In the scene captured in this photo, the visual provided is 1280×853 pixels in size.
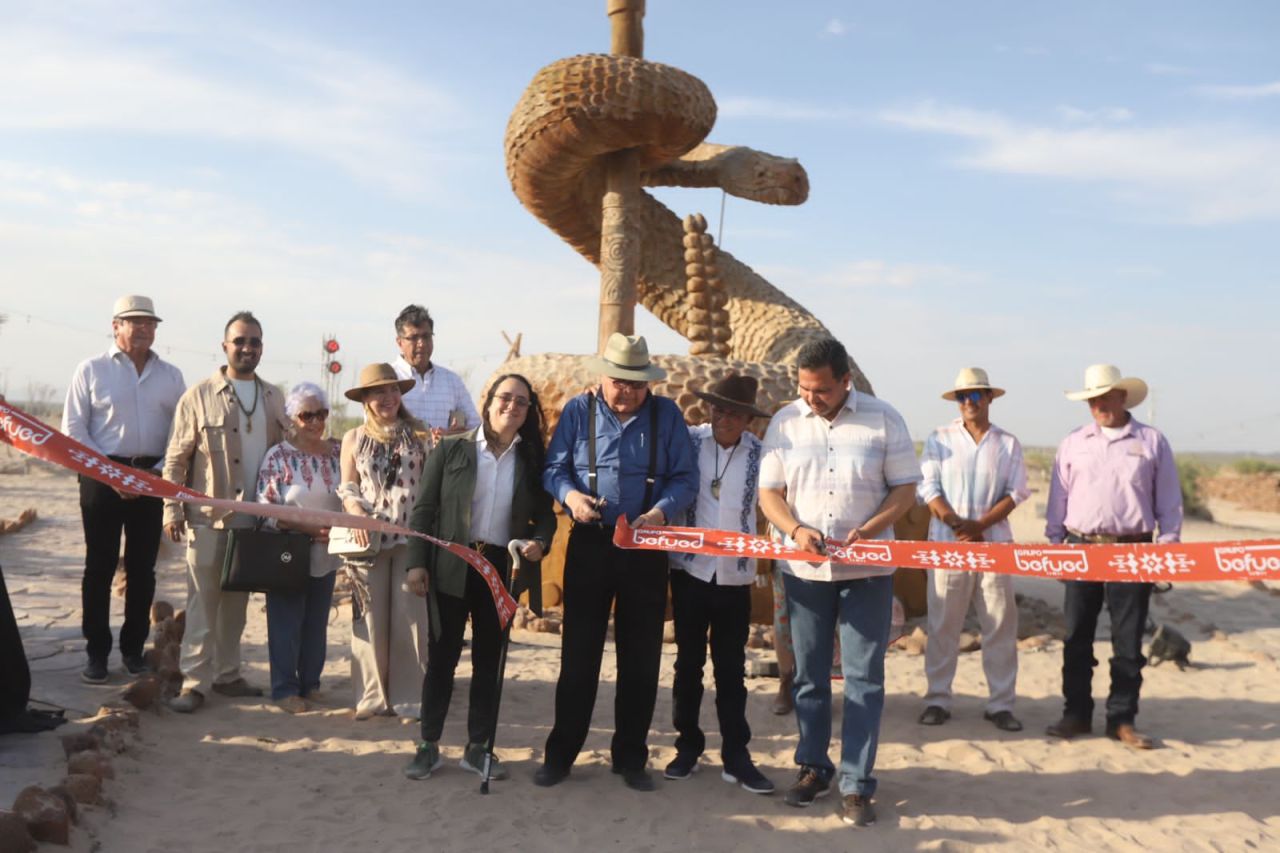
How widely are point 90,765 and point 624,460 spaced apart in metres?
2.39

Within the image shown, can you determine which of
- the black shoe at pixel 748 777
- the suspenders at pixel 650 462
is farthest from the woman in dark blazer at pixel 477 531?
the black shoe at pixel 748 777

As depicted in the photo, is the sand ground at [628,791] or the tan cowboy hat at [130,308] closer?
the sand ground at [628,791]

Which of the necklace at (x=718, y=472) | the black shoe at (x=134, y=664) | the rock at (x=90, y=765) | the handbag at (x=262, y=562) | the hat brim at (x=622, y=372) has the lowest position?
the rock at (x=90, y=765)

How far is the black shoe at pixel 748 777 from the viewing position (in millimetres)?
4164

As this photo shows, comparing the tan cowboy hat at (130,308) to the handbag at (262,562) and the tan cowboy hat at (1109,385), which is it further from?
the tan cowboy hat at (1109,385)

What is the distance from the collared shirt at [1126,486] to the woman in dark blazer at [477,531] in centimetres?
251

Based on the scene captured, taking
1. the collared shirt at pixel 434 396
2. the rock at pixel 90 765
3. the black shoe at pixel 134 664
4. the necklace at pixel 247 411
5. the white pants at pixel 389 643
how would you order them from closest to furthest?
the rock at pixel 90 765
the white pants at pixel 389 643
the necklace at pixel 247 411
the black shoe at pixel 134 664
the collared shirt at pixel 434 396

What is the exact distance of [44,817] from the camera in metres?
3.29

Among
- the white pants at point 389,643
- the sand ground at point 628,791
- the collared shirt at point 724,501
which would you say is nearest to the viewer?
the sand ground at point 628,791

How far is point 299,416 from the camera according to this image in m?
4.98

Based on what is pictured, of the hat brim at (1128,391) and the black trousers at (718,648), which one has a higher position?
the hat brim at (1128,391)

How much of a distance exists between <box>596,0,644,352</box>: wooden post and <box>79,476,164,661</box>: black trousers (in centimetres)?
405

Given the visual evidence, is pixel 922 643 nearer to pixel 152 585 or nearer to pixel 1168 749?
pixel 1168 749

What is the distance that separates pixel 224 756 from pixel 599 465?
7.21 feet
